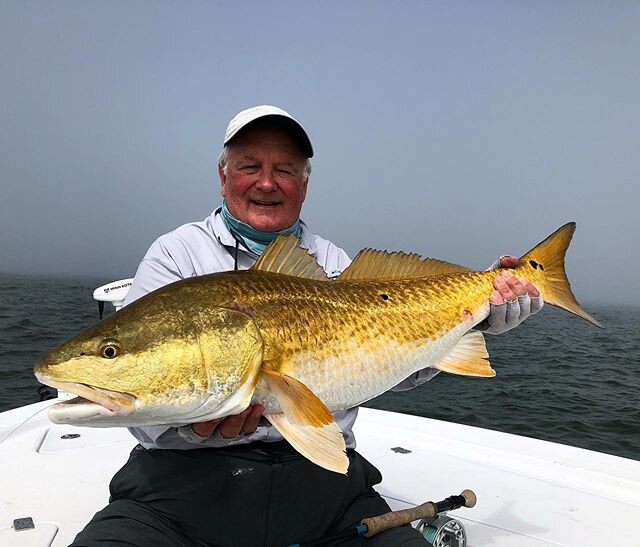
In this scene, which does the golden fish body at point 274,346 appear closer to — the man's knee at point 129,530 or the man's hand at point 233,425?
the man's hand at point 233,425

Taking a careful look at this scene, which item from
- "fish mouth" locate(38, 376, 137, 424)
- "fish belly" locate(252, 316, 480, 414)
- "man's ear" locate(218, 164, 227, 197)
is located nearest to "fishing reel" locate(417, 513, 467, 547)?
"fish belly" locate(252, 316, 480, 414)

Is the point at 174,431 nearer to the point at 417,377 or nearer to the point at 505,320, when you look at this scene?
the point at 417,377

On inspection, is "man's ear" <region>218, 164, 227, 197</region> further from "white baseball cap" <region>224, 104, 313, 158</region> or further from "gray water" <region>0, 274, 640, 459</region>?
"gray water" <region>0, 274, 640, 459</region>

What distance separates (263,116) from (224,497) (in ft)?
7.35

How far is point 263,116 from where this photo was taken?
3408 millimetres

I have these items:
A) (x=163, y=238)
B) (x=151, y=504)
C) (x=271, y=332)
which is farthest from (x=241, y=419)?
(x=163, y=238)

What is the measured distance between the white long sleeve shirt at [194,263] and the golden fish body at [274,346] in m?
0.45

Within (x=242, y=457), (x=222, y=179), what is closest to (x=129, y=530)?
(x=242, y=457)

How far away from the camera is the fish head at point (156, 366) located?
1.98m

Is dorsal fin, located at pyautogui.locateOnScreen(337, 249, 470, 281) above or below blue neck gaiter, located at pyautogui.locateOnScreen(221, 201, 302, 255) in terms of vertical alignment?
below

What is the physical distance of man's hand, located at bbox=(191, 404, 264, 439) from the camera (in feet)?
7.60

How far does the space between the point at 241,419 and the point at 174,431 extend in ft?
2.39

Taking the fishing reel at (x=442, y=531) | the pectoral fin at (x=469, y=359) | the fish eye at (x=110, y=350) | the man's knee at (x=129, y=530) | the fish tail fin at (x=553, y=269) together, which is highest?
the fish tail fin at (x=553, y=269)

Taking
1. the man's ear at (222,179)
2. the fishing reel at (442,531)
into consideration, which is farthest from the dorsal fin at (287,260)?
the fishing reel at (442,531)
